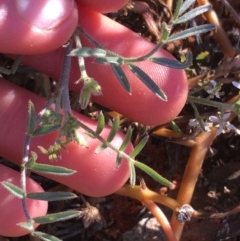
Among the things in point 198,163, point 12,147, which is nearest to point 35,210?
point 12,147

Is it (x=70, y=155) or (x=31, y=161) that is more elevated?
(x=31, y=161)

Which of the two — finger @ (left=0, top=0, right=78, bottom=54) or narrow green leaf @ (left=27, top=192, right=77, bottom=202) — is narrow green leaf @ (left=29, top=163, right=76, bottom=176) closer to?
narrow green leaf @ (left=27, top=192, right=77, bottom=202)

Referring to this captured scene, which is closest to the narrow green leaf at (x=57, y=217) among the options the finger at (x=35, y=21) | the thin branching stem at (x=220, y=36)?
the finger at (x=35, y=21)

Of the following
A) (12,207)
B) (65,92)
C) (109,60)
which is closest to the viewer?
(109,60)

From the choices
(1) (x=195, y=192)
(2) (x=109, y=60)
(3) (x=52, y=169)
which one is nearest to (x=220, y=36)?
(1) (x=195, y=192)

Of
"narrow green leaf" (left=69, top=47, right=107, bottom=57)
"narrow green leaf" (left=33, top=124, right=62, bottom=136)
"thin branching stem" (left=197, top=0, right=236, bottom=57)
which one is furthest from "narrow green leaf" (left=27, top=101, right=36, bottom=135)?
"thin branching stem" (left=197, top=0, right=236, bottom=57)

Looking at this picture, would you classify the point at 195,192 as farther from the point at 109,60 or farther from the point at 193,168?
the point at 109,60
